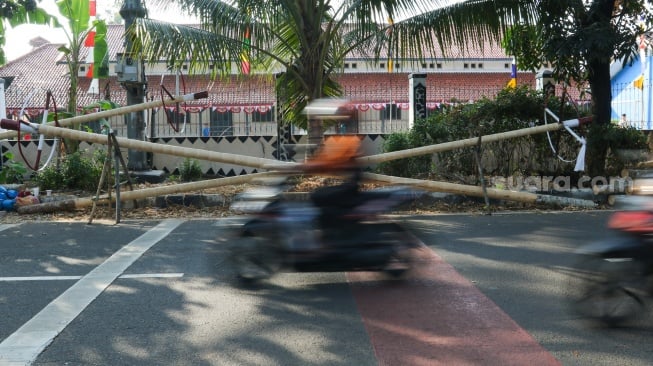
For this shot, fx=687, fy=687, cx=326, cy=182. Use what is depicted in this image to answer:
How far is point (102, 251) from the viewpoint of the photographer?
8281mm

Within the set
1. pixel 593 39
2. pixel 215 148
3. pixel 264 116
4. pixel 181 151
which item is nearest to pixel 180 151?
pixel 181 151

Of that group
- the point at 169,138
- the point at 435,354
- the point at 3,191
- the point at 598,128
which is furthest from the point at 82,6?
the point at 435,354

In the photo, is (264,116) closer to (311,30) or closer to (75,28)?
(75,28)

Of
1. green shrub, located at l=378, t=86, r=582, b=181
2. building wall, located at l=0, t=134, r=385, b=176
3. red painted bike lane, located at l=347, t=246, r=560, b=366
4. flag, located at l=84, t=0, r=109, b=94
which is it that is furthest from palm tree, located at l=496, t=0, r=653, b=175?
flag, located at l=84, t=0, r=109, b=94

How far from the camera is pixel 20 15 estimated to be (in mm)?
14602

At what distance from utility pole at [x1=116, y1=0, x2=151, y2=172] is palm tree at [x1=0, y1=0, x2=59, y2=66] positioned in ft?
5.64

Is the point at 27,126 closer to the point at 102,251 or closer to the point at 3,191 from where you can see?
the point at 3,191

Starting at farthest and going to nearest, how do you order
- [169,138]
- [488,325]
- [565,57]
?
[169,138] → [565,57] → [488,325]

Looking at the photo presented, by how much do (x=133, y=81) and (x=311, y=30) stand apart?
4.34 m

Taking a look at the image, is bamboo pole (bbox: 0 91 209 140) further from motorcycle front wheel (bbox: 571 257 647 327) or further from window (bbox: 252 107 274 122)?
motorcycle front wheel (bbox: 571 257 647 327)

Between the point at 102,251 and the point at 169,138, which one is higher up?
the point at 169,138

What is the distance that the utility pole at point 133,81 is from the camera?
1329cm

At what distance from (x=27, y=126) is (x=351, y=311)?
672 cm

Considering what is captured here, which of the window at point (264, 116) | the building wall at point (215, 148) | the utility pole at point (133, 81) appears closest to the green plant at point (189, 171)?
the utility pole at point (133, 81)
